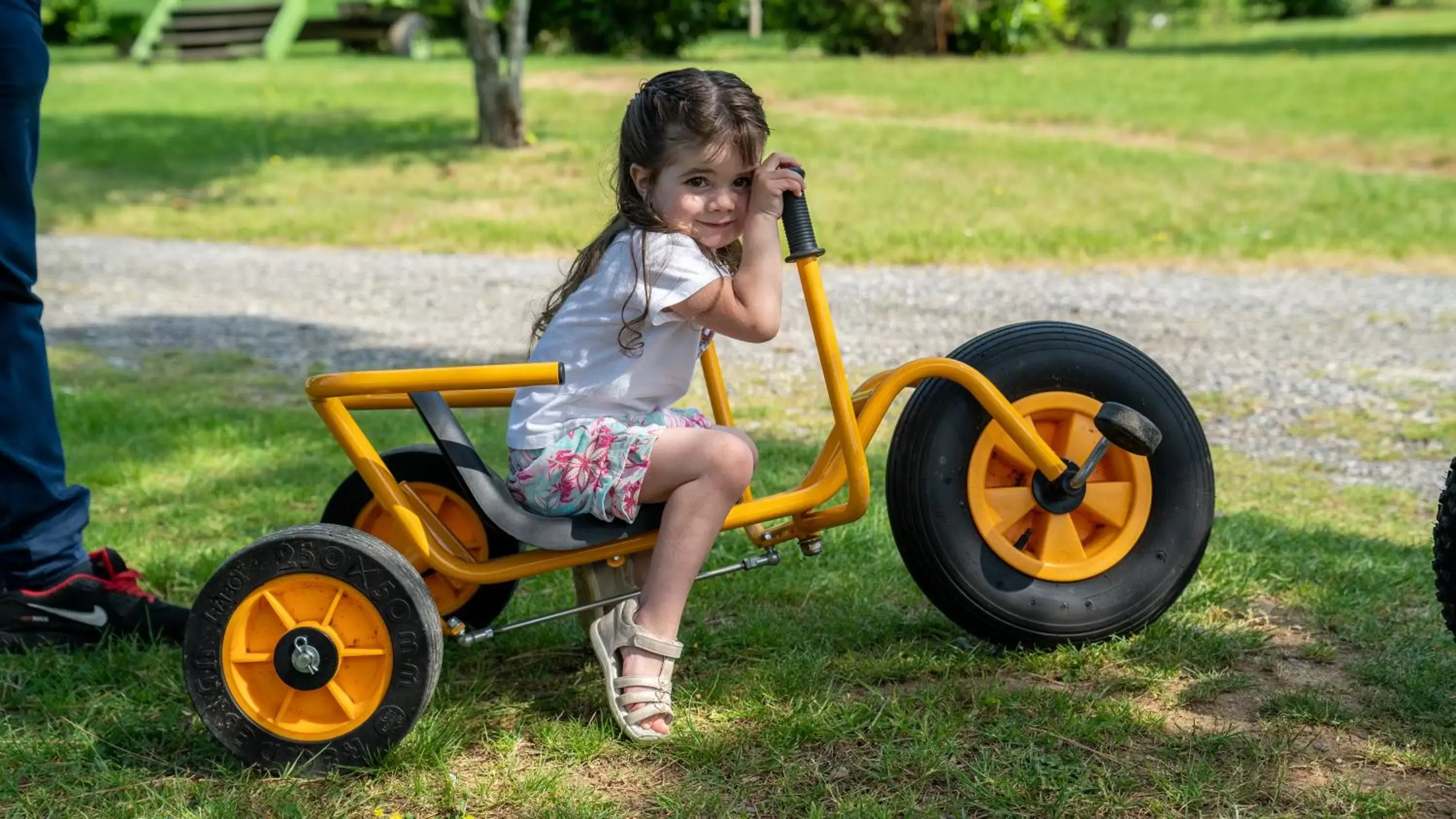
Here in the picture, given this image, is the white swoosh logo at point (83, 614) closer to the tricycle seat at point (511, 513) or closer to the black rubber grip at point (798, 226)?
the tricycle seat at point (511, 513)

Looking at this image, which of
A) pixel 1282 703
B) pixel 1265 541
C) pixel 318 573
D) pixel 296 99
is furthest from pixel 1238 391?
pixel 296 99

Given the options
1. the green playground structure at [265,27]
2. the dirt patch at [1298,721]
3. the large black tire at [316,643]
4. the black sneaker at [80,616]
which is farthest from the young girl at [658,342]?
the green playground structure at [265,27]

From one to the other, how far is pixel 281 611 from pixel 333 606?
10 cm

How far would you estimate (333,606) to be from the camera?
2885mm

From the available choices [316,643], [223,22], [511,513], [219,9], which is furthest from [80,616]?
[219,9]

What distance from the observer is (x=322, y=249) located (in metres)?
10.9

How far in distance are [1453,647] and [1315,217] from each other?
842 cm

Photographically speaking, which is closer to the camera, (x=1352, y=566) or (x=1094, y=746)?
(x=1094, y=746)

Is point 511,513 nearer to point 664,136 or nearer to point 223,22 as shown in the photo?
point 664,136

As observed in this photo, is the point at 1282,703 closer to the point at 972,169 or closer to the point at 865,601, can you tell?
the point at 865,601

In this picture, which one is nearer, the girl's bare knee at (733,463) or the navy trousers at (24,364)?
the girl's bare knee at (733,463)

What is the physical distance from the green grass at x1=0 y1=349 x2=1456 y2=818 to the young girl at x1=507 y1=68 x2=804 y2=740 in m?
0.27

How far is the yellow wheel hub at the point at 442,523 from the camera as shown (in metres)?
3.42

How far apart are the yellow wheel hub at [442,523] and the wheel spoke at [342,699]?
0.52m
